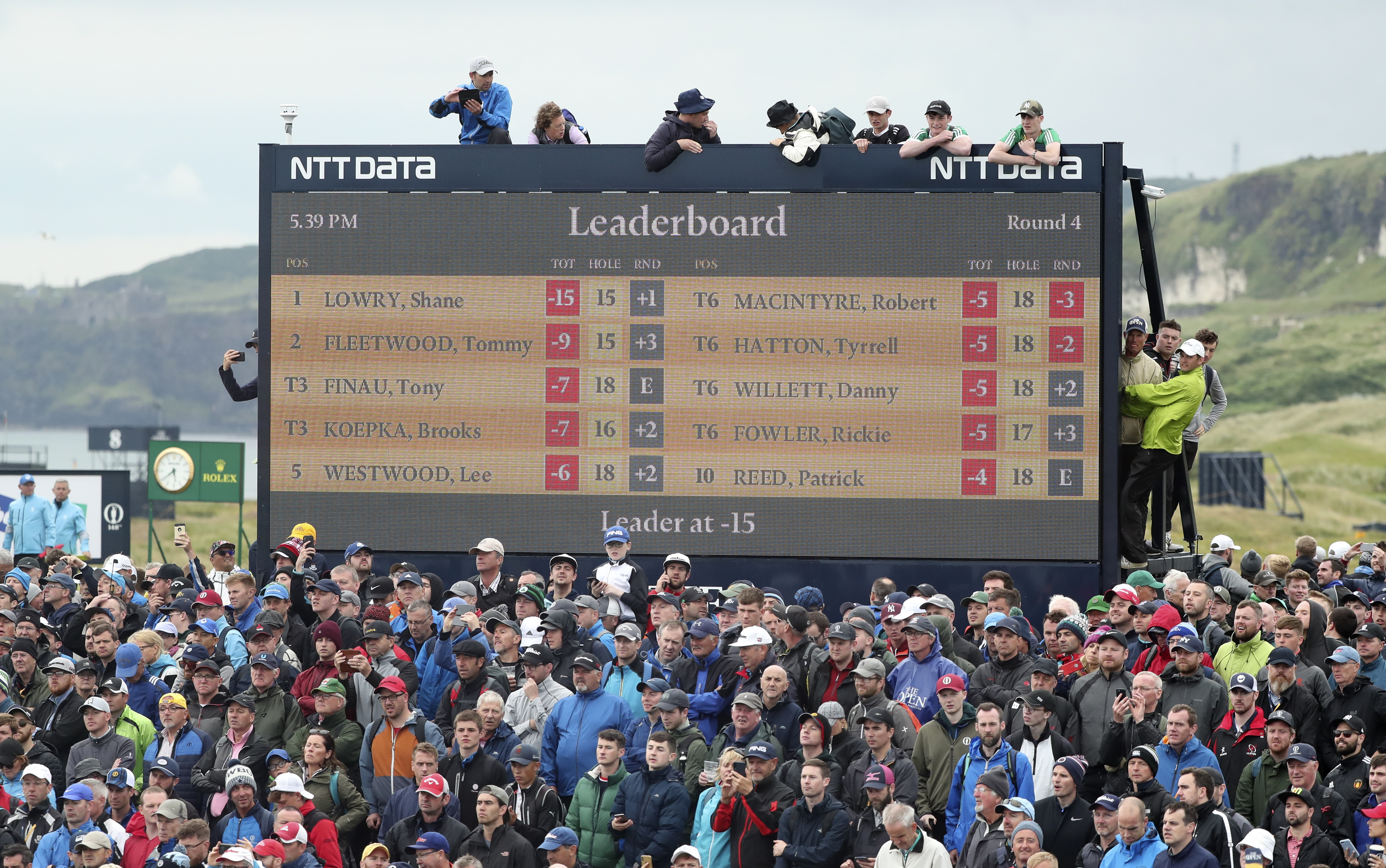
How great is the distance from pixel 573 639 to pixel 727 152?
557 centimetres

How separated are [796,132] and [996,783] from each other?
790cm

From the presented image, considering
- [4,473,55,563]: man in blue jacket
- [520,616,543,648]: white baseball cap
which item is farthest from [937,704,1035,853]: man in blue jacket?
[4,473,55,563]: man in blue jacket

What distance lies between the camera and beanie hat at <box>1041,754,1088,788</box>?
11680 millimetres

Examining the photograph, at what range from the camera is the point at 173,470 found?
30281mm

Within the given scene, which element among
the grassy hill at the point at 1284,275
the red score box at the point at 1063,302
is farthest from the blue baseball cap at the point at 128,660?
the grassy hill at the point at 1284,275

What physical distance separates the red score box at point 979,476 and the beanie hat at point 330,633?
6.43 m

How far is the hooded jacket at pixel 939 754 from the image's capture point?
482 inches

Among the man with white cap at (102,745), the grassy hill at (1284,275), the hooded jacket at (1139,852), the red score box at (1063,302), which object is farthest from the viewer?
the grassy hill at (1284,275)

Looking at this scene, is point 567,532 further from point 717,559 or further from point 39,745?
point 39,745

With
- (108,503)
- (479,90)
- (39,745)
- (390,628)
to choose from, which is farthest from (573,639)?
(108,503)

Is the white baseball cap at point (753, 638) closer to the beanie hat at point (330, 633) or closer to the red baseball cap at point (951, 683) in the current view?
the red baseball cap at point (951, 683)

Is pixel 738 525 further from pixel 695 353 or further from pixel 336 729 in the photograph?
pixel 336 729

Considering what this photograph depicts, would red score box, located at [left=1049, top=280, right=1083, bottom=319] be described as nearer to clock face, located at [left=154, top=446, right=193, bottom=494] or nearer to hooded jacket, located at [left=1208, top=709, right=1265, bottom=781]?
hooded jacket, located at [left=1208, top=709, right=1265, bottom=781]

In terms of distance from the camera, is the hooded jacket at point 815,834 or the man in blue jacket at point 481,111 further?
the man in blue jacket at point 481,111
